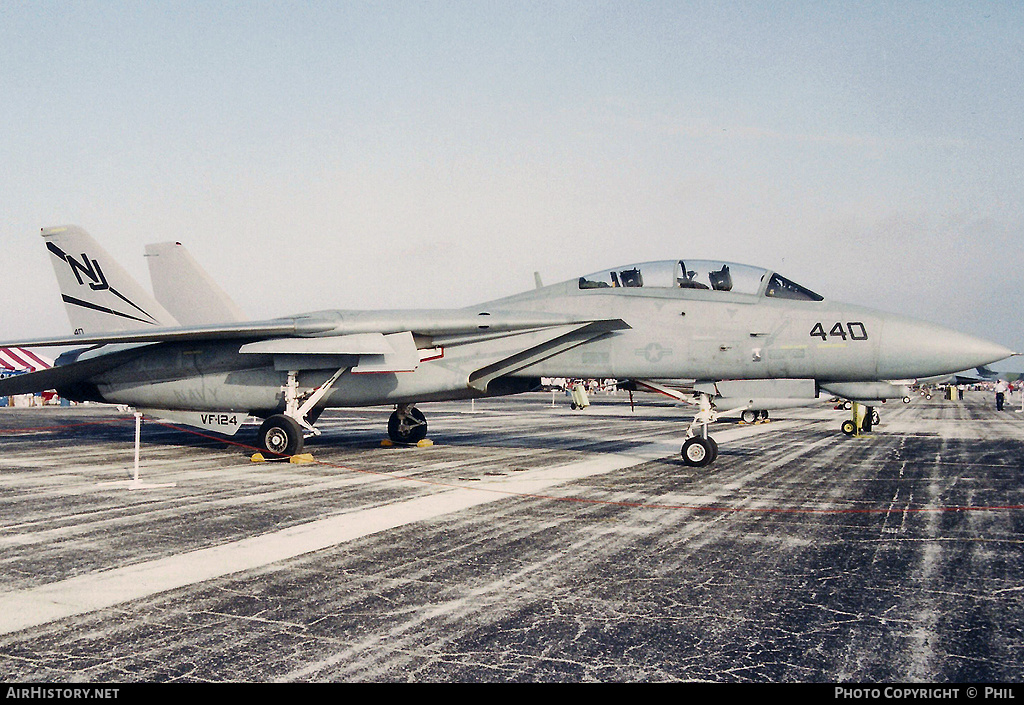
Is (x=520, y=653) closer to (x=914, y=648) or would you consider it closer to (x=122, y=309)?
(x=914, y=648)

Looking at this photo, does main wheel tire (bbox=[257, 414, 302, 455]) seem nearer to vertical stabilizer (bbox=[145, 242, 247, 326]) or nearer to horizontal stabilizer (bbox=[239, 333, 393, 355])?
horizontal stabilizer (bbox=[239, 333, 393, 355])

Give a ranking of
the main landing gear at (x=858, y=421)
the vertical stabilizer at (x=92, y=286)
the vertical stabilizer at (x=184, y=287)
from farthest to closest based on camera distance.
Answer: the main landing gear at (x=858, y=421)
the vertical stabilizer at (x=184, y=287)
the vertical stabilizer at (x=92, y=286)

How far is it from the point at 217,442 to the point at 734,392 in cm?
1184

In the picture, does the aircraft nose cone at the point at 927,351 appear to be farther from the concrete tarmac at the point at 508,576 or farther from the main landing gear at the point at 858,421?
the main landing gear at the point at 858,421

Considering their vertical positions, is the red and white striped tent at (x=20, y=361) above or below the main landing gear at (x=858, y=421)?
above

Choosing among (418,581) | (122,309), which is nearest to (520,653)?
(418,581)

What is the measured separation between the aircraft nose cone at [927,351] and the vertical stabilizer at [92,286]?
14495 millimetres

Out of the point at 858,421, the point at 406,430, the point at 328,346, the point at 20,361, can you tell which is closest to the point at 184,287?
the point at 406,430

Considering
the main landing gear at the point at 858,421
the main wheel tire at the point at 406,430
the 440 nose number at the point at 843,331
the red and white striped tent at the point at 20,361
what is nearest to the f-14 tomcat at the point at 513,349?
the 440 nose number at the point at 843,331

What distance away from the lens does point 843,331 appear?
1110cm

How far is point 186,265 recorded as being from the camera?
17.4 meters

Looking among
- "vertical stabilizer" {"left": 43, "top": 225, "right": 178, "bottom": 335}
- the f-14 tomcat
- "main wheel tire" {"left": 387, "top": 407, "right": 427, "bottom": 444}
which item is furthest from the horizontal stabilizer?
"vertical stabilizer" {"left": 43, "top": 225, "right": 178, "bottom": 335}

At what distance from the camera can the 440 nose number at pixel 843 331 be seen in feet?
36.1

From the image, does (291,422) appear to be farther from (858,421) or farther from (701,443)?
(858,421)
